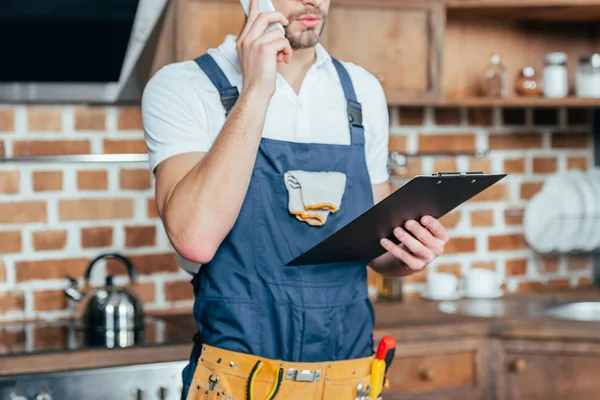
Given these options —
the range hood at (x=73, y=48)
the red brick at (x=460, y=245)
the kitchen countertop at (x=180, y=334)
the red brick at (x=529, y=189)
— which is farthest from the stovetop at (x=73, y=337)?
the red brick at (x=529, y=189)

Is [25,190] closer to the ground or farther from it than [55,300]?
farther from it

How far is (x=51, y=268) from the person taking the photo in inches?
105

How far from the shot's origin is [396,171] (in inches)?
116

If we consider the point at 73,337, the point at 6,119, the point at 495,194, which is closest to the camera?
the point at 73,337

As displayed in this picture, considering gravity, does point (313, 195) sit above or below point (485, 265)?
above

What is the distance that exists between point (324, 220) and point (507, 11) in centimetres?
148

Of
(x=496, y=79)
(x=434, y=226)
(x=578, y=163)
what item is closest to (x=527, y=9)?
(x=496, y=79)

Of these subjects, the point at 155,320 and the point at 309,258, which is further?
the point at 155,320

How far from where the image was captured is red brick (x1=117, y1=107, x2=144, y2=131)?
Result: 2.72 meters

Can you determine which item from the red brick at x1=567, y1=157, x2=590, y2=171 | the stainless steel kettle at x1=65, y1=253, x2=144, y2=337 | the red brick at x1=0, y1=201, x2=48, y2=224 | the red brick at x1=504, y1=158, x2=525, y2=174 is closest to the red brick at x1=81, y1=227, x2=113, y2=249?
the red brick at x1=0, y1=201, x2=48, y2=224

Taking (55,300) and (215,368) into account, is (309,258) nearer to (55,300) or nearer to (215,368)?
(215,368)

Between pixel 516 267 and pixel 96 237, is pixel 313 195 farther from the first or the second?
pixel 516 267

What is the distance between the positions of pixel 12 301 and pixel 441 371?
1233mm

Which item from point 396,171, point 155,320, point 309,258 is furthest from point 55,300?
point 309,258
